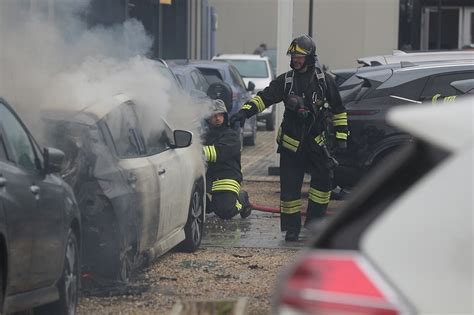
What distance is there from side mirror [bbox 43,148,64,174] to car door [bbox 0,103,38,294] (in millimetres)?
91

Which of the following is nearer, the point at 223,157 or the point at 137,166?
the point at 137,166

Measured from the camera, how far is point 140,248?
8.34 m

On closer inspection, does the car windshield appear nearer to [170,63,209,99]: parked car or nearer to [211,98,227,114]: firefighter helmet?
[170,63,209,99]: parked car

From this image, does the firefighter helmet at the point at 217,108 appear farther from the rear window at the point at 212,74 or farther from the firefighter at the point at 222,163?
the rear window at the point at 212,74

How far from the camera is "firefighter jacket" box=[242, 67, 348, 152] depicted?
10.6m

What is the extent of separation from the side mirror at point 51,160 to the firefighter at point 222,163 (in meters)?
4.26

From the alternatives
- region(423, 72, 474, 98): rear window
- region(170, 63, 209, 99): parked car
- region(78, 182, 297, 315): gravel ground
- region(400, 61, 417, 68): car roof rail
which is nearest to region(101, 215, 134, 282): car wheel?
region(78, 182, 297, 315): gravel ground

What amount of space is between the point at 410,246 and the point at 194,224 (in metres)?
7.47

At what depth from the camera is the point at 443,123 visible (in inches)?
117

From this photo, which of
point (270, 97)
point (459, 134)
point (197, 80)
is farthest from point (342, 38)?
point (459, 134)

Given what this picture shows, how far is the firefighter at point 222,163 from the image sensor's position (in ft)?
36.3

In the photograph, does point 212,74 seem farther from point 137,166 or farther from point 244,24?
point 244,24

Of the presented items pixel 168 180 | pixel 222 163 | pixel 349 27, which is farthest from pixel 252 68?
pixel 168 180

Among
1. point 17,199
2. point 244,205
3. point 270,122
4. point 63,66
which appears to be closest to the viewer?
point 17,199
